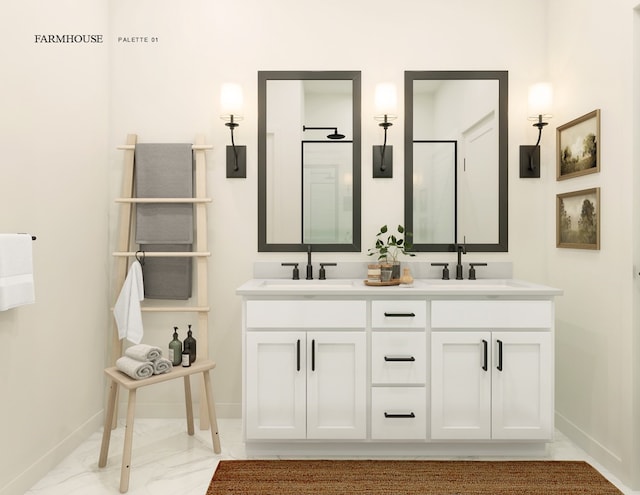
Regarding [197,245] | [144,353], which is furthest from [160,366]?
[197,245]

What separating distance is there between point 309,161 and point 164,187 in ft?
3.01

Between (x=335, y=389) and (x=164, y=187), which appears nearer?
(x=335, y=389)

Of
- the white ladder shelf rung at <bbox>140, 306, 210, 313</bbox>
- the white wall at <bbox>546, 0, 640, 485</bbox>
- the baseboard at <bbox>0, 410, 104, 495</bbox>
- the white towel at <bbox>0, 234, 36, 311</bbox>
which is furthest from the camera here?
the white ladder shelf rung at <bbox>140, 306, 210, 313</bbox>

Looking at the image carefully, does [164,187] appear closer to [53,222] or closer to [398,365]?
[53,222]

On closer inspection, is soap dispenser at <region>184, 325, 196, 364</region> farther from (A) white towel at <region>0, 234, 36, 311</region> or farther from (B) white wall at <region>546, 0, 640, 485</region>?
(B) white wall at <region>546, 0, 640, 485</region>

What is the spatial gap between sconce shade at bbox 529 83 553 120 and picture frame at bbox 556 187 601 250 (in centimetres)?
52

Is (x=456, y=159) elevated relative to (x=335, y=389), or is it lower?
elevated

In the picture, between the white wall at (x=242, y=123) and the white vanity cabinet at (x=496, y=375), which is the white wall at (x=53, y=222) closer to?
the white wall at (x=242, y=123)

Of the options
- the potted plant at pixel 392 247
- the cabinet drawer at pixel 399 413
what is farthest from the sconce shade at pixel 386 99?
the cabinet drawer at pixel 399 413

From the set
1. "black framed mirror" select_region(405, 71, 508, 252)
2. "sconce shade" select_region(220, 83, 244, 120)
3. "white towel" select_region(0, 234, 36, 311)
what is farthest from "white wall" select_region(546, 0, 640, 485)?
"white towel" select_region(0, 234, 36, 311)

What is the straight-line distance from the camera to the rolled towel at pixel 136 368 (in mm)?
2066

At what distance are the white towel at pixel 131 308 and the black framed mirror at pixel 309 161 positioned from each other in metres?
0.76

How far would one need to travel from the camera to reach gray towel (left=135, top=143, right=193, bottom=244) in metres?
2.71

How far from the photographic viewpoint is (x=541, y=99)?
8.63 ft
